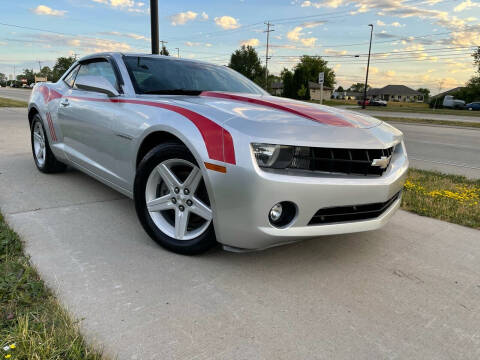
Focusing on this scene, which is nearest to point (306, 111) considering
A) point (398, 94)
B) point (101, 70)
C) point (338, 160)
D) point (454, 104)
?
point (338, 160)

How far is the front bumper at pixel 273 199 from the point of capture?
82.5 inches

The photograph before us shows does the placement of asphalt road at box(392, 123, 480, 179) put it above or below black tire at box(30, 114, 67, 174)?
below

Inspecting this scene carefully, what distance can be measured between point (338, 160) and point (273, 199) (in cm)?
50

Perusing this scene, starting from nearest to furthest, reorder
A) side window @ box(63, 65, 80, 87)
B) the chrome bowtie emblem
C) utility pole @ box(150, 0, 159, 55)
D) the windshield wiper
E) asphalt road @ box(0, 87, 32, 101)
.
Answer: the chrome bowtie emblem, the windshield wiper, side window @ box(63, 65, 80, 87), utility pole @ box(150, 0, 159, 55), asphalt road @ box(0, 87, 32, 101)

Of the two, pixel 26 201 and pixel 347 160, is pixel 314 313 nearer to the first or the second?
pixel 347 160

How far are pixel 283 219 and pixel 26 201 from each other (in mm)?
2661

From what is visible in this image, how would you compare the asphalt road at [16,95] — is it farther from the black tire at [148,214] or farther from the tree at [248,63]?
the tree at [248,63]

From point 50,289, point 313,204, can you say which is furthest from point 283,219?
point 50,289

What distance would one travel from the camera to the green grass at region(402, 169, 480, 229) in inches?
145

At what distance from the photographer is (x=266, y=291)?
2227mm

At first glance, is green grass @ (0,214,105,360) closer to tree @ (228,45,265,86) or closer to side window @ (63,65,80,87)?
side window @ (63,65,80,87)

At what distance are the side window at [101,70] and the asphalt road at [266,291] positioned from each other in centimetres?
119

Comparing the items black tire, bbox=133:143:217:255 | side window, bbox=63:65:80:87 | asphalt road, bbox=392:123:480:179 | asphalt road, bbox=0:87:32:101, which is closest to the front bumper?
black tire, bbox=133:143:217:255

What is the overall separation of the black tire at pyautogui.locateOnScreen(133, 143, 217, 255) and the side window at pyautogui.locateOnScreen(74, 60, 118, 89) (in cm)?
93
